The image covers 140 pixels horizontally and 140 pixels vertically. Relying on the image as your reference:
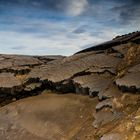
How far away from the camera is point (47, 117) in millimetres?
5680

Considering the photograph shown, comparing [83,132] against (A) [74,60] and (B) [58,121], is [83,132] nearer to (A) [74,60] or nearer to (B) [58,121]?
(B) [58,121]

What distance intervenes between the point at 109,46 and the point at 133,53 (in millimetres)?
1065

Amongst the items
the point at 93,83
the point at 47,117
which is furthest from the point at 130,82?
the point at 47,117

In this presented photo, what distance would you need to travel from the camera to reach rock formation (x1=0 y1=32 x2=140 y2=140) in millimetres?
4910

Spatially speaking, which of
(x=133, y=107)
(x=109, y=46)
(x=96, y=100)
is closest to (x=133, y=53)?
(x=109, y=46)

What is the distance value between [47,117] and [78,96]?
758 mm

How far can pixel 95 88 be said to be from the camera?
19.2 ft

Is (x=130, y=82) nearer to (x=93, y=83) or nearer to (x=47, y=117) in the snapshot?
(x=93, y=83)

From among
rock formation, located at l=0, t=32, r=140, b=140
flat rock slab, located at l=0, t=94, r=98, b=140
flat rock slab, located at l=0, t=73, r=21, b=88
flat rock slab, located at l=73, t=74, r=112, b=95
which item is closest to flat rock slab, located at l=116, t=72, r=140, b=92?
rock formation, located at l=0, t=32, r=140, b=140

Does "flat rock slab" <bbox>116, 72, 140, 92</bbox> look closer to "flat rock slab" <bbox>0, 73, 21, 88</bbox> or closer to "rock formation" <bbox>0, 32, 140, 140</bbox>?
"rock formation" <bbox>0, 32, 140, 140</bbox>

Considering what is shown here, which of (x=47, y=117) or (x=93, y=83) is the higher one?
(x=93, y=83)

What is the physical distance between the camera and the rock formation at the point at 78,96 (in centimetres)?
491

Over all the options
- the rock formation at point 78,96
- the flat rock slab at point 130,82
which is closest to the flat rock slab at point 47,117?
the rock formation at point 78,96

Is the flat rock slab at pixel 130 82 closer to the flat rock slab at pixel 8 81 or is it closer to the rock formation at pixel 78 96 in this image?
the rock formation at pixel 78 96
